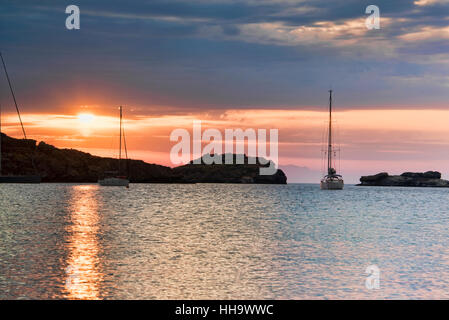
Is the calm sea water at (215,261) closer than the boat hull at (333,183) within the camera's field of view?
Yes

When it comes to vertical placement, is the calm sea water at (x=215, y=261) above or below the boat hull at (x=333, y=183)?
below

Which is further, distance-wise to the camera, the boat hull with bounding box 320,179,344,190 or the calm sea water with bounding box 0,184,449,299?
the boat hull with bounding box 320,179,344,190

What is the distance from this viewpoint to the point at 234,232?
56.0 metres

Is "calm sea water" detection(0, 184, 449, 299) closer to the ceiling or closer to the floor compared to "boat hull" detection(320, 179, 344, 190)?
closer to the floor

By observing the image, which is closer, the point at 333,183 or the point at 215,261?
the point at 215,261

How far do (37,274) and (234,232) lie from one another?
28909 millimetres

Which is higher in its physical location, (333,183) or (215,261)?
(333,183)
